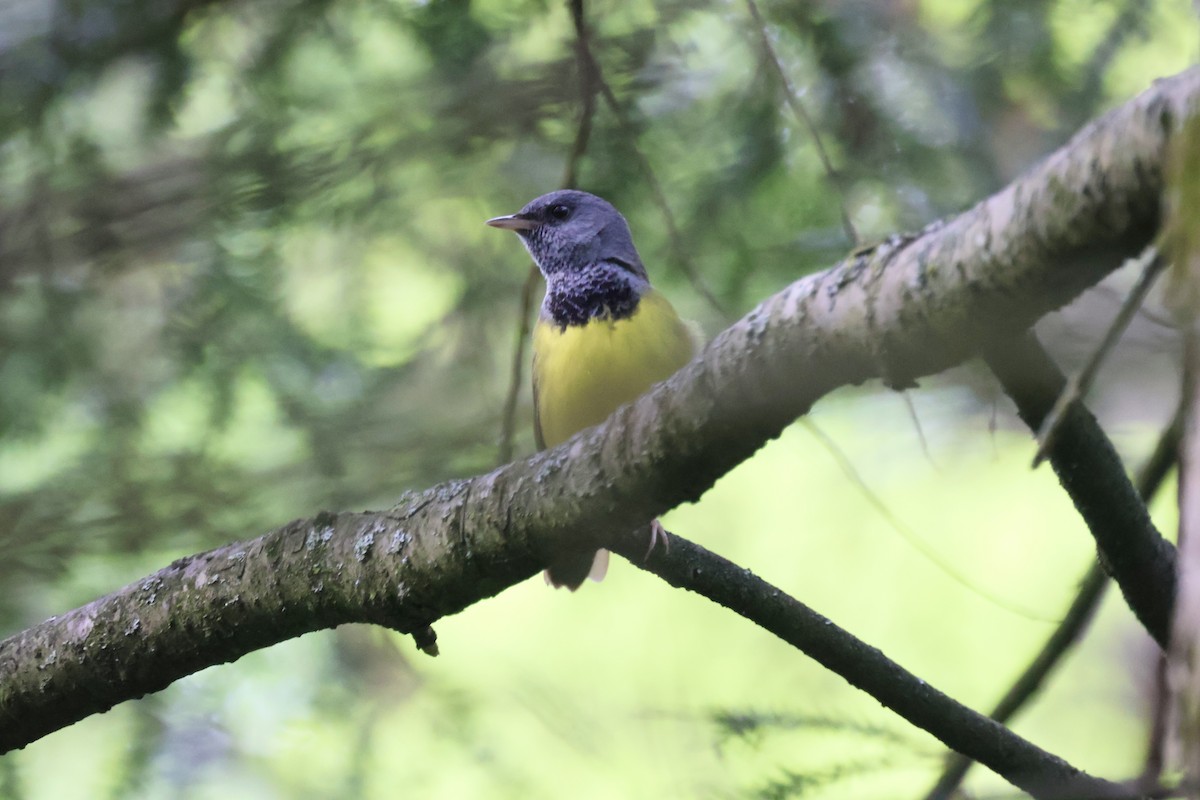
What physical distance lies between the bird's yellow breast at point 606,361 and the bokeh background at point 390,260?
0.27 m

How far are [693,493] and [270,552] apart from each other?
46.1 inches

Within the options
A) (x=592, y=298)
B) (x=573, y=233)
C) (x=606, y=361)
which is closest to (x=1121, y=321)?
(x=606, y=361)

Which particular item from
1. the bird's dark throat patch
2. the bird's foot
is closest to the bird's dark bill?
the bird's dark throat patch

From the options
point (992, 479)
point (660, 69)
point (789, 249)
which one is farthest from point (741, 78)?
point (992, 479)

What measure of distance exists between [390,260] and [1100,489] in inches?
146

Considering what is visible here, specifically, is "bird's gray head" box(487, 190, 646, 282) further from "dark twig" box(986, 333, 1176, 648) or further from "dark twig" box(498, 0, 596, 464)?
"dark twig" box(986, 333, 1176, 648)

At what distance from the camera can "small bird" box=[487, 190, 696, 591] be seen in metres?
4.05

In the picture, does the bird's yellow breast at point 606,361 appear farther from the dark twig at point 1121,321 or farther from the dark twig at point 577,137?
the dark twig at point 1121,321

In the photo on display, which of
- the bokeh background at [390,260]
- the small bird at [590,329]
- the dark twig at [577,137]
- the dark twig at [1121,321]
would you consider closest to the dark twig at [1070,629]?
the bokeh background at [390,260]

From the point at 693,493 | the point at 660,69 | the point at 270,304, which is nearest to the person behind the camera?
the point at 693,493

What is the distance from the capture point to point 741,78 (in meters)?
4.45

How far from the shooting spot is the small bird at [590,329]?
4051 millimetres

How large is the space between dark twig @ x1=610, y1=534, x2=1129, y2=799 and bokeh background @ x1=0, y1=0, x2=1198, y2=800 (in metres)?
0.80

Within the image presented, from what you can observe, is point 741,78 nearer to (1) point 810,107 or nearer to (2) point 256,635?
(1) point 810,107
